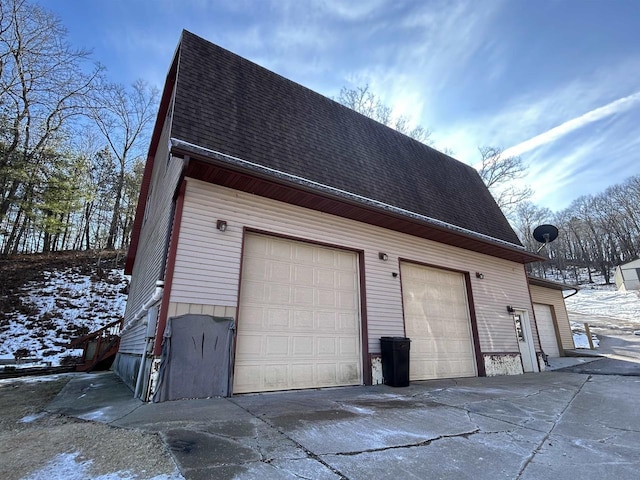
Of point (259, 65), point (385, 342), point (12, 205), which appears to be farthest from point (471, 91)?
point (12, 205)

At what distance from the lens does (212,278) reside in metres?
4.65

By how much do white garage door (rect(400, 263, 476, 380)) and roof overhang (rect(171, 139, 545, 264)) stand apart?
3.29 ft

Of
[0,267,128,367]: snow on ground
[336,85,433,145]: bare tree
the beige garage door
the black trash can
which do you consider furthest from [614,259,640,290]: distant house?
[0,267,128,367]: snow on ground

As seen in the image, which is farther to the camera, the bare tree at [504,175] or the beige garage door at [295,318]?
the bare tree at [504,175]

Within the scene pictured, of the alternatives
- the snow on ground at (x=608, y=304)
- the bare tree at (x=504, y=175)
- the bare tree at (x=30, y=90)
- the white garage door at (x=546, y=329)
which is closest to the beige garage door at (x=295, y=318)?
the white garage door at (x=546, y=329)

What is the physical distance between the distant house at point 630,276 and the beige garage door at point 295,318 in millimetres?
39382

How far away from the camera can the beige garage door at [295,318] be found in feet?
16.0

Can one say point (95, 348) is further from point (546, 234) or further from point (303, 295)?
point (546, 234)

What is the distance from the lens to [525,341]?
359 inches

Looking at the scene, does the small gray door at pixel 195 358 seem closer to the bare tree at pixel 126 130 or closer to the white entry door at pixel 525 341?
the white entry door at pixel 525 341

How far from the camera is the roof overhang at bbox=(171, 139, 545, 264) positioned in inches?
183

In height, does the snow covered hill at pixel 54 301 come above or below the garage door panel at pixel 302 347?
above

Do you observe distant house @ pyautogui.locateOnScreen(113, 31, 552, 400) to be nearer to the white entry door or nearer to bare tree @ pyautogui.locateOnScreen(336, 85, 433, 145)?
the white entry door

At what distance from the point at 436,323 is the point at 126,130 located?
2375cm
